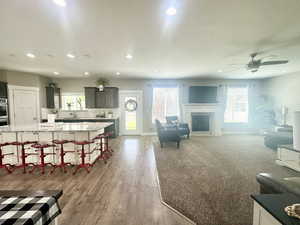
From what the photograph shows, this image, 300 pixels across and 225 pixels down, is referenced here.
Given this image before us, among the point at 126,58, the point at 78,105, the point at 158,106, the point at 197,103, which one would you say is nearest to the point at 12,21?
the point at 126,58

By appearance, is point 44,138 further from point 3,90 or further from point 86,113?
point 86,113

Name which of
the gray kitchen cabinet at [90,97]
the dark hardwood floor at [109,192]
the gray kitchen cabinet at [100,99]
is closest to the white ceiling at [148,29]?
the dark hardwood floor at [109,192]

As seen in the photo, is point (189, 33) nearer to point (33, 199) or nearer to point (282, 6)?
point (282, 6)

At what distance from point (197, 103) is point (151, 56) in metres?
4.48

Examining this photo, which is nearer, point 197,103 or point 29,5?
point 29,5

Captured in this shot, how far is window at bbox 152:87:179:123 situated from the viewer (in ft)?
26.3

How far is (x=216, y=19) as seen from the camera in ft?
7.88

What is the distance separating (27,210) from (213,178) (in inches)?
128

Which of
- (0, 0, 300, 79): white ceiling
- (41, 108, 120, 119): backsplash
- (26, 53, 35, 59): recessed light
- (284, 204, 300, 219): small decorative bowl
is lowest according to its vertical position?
(284, 204, 300, 219): small decorative bowl

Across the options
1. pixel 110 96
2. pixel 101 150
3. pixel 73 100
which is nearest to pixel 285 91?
pixel 110 96

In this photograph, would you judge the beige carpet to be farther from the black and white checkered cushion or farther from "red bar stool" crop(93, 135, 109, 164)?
the black and white checkered cushion

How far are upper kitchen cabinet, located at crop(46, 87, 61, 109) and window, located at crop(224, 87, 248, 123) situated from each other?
824 cm

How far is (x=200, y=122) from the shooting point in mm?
7996

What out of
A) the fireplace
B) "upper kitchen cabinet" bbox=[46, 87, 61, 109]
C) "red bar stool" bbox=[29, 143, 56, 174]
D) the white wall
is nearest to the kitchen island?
"red bar stool" bbox=[29, 143, 56, 174]
